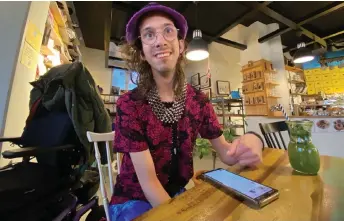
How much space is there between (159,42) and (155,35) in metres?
0.05

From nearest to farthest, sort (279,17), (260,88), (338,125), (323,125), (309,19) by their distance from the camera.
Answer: (338,125) → (323,125) → (279,17) → (309,19) → (260,88)

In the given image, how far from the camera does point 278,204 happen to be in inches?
17.9

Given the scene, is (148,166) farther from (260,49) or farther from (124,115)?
(260,49)

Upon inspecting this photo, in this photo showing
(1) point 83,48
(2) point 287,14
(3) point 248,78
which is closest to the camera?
(2) point 287,14

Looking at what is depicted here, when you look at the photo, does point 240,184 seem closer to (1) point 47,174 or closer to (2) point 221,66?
(1) point 47,174

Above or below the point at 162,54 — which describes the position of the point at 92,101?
below

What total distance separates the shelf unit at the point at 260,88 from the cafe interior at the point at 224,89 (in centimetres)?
3

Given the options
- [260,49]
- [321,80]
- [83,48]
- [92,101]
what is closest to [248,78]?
[260,49]

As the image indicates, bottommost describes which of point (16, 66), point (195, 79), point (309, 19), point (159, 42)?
point (159, 42)

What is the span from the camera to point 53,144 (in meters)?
1.08

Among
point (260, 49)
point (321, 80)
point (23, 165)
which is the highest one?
point (260, 49)

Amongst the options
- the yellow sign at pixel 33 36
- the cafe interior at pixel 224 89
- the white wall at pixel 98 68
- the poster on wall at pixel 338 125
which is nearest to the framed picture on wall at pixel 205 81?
the cafe interior at pixel 224 89

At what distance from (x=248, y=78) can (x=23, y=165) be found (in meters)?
4.95

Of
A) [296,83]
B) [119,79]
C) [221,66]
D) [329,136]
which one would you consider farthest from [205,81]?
[329,136]
